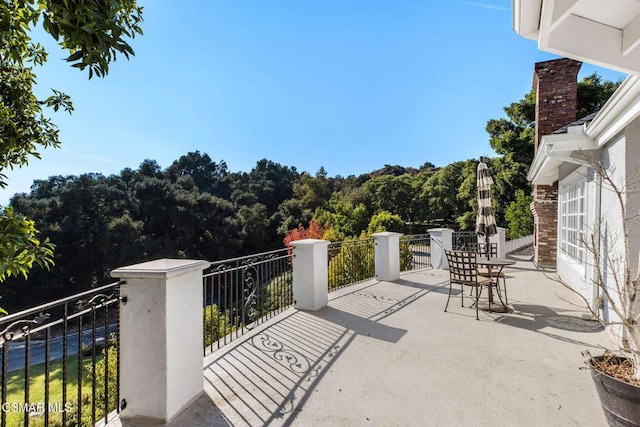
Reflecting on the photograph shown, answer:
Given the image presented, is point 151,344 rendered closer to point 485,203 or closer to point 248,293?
point 248,293

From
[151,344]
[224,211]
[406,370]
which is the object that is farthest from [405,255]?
[224,211]

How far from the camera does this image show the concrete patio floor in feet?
7.84

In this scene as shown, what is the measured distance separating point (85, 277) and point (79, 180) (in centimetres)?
722

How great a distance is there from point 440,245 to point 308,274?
→ 5.42m

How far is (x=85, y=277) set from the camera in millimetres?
21922

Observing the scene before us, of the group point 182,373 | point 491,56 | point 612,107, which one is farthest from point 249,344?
point 491,56

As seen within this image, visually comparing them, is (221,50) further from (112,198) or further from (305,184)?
(305,184)

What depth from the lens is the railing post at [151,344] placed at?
228cm

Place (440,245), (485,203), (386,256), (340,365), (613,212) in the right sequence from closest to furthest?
(340,365)
(613,212)
(485,203)
(386,256)
(440,245)

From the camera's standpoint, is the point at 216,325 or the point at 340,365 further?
the point at 216,325

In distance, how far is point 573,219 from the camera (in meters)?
6.27

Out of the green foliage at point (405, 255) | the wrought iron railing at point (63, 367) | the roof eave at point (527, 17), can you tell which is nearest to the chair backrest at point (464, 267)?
the roof eave at point (527, 17)

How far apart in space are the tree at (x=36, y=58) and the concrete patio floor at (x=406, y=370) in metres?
1.69

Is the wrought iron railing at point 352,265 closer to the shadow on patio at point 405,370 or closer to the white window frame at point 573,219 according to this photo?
the shadow on patio at point 405,370
